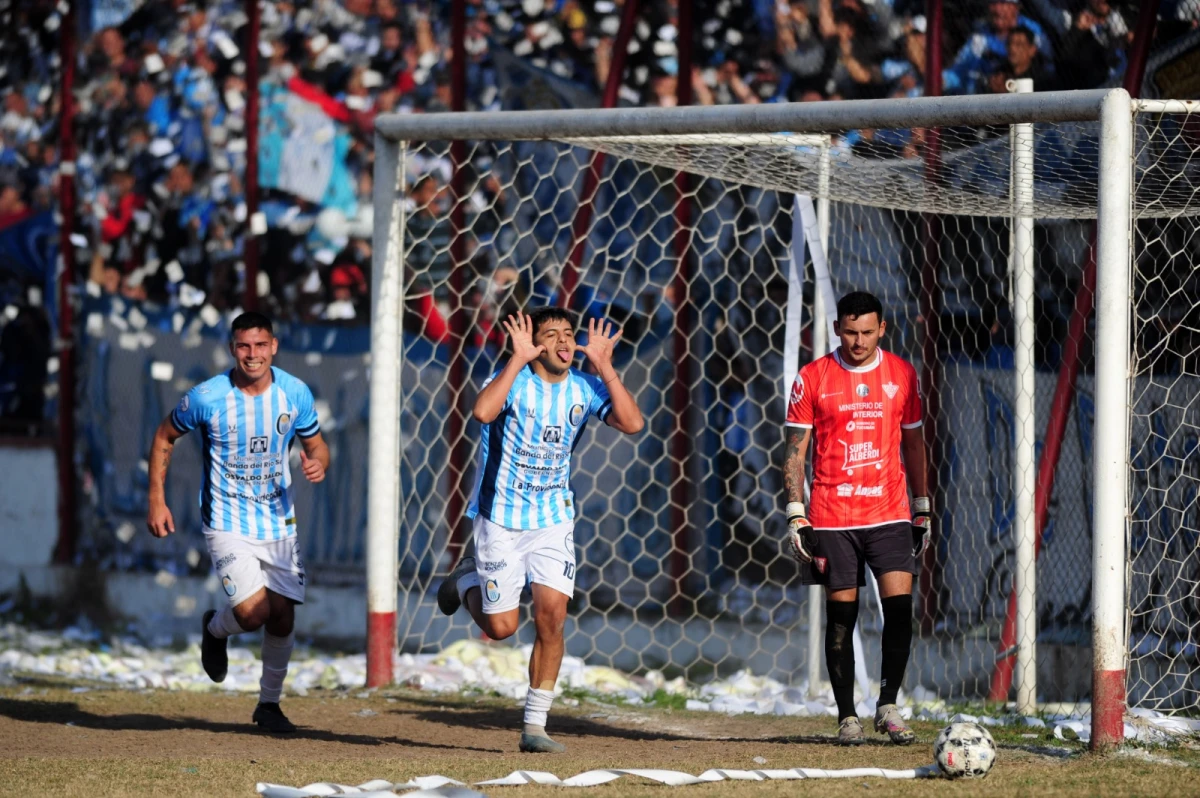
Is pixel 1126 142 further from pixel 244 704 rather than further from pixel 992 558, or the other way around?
pixel 244 704

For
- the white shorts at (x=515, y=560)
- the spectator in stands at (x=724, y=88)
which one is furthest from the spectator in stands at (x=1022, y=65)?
the white shorts at (x=515, y=560)

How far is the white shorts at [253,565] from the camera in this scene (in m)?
5.94

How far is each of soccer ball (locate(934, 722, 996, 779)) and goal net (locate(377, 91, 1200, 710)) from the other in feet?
6.77

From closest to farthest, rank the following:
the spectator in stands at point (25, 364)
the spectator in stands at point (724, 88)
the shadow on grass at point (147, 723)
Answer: the shadow on grass at point (147, 723) → the spectator in stands at point (724, 88) → the spectator in stands at point (25, 364)

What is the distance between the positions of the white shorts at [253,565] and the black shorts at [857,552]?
204 cm

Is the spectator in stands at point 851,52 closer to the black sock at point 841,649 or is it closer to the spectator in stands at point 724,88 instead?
the spectator in stands at point 724,88

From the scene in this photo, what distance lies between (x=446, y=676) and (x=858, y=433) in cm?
289

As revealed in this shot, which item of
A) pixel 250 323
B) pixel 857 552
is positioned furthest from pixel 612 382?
pixel 250 323

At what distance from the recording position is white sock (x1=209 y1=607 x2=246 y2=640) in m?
6.07

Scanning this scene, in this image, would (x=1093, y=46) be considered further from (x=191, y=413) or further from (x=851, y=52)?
(x=191, y=413)

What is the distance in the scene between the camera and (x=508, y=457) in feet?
18.2

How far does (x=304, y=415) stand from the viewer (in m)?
6.08

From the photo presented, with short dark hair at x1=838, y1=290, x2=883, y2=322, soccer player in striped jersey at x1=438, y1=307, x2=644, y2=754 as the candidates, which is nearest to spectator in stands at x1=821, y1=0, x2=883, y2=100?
short dark hair at x1=838, y1=290, x2=883, y2=322

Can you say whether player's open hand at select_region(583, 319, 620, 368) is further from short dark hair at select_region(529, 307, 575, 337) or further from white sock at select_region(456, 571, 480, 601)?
white sock at select_region(456, 571, 480, 601)
